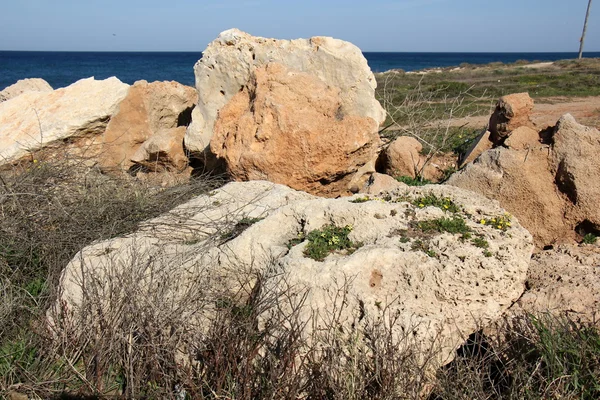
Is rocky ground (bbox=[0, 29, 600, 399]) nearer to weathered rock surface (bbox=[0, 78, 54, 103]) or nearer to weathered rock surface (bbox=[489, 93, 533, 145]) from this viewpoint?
weathered rock surface (bbox=[489, 93, 533, 145])

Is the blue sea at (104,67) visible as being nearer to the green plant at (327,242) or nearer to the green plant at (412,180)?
the green plant at (412,180)

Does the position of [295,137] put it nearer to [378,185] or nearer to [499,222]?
[378,185]

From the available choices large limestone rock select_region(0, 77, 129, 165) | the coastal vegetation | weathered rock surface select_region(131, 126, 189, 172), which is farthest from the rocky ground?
the coastal vegetation

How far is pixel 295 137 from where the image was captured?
5680 millimetres

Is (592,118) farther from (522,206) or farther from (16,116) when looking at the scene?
(16,116)

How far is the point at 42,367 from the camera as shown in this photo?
3.53 metres

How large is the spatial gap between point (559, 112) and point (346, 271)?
952 centimetres

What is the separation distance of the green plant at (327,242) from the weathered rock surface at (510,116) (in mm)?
3390

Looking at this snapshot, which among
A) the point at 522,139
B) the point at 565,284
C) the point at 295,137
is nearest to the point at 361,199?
the point at 295,137

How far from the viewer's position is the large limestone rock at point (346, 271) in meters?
3.44

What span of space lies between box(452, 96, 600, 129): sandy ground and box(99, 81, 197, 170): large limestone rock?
4633mm

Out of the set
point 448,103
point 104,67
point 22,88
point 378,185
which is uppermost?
point 22,88

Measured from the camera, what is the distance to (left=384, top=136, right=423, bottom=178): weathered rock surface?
687 centimetres

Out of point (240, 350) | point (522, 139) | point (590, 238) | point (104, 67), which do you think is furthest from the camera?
point (104, 67)
